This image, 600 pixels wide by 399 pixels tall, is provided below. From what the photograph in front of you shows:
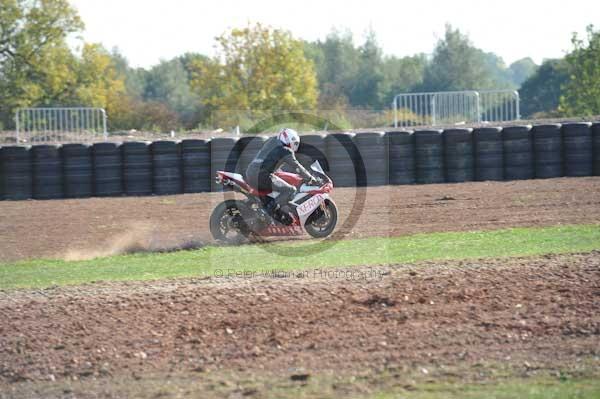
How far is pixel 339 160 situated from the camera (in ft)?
73.5

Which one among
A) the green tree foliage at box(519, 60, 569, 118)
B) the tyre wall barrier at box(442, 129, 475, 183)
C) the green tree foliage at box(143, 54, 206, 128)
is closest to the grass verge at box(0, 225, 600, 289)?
the tyre wall barrier at box(442, 129, 475, 183)

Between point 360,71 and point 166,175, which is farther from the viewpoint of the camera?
point 360,71

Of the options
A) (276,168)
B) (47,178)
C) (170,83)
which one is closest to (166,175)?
(47,178)

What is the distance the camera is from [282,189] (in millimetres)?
14125

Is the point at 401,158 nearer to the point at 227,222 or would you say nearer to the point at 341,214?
the point at 341,214

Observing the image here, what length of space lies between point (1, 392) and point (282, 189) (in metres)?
7.31

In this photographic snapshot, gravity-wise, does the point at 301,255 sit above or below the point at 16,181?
below

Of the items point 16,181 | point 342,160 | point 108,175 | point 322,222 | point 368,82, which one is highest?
point 368,82

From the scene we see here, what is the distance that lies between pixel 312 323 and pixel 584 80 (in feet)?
129

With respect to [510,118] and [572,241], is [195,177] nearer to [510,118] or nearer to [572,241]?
[572,241]

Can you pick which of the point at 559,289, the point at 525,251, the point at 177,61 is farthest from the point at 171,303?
the point at 177,61

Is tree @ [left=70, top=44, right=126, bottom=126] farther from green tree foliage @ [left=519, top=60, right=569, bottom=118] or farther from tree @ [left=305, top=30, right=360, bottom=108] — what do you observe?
green tree foliage @ [left=519, top=60, right=569, bottom=118]

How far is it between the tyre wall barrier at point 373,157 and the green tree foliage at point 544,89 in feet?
152

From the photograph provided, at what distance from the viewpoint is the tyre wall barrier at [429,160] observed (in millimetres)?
22047
